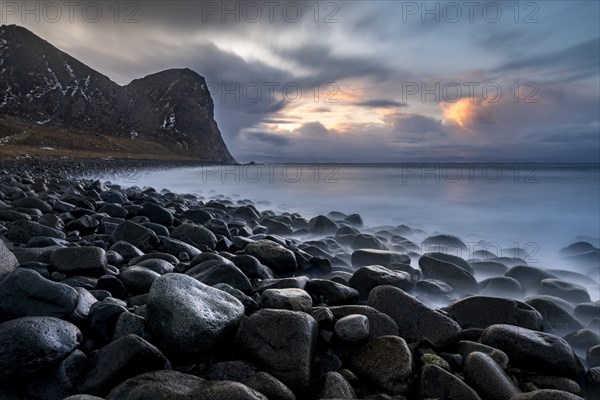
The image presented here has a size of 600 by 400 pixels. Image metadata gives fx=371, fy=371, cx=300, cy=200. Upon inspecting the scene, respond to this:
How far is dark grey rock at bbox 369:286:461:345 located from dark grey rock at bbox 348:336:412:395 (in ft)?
1.72

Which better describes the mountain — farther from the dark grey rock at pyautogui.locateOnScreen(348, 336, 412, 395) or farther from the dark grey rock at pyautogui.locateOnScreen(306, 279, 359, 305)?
the dark grey rock at pyautogui.locateOnScreen(348, 336, 412, 395)

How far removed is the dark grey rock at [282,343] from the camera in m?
2.49

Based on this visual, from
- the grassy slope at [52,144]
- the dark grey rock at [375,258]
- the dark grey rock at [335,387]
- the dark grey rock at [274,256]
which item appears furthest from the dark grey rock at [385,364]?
the grassy slope at [52,144]

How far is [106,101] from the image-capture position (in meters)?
121

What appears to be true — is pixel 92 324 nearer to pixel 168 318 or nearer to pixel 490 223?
pixel 168 318

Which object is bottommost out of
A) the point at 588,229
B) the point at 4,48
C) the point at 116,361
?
the point at 588,229

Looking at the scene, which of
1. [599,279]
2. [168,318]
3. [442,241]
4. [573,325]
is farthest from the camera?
[442,241]

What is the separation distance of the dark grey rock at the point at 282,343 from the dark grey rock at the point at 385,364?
1.22 ft

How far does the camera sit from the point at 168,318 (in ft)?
8.26

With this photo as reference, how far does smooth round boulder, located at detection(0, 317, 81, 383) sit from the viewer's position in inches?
85.0

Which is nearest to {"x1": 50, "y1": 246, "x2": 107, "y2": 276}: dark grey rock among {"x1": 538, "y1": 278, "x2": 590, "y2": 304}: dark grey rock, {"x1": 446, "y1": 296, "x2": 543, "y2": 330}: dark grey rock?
{"x1": 446, "y1": 296, "x2": 543, "y2": 330}: dark grey rock

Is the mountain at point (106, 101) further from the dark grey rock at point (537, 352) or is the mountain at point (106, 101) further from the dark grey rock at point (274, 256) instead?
the dark grey rock at point (537, 352)

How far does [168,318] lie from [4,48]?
15721cm

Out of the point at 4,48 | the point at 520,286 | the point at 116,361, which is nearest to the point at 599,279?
the point at 520,286
